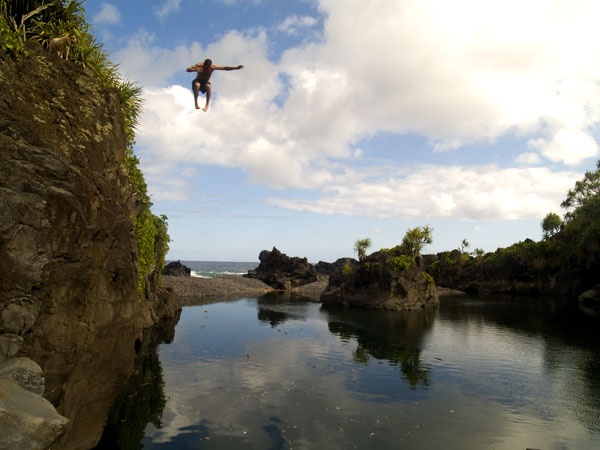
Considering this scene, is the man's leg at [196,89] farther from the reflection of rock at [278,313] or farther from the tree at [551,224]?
the tree at [551,224]

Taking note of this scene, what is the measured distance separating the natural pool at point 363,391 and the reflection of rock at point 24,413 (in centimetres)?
797

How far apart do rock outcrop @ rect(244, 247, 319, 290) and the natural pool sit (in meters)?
64.5

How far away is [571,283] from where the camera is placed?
88250 millimetres

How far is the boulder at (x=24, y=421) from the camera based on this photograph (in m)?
7.28

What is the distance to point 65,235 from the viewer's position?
Answer: 11406 millimetres

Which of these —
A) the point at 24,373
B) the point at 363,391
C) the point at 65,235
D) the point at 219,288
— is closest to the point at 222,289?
the point at 219,288

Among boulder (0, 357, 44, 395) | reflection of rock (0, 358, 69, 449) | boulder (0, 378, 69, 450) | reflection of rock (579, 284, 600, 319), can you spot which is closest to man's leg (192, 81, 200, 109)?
boulder (0, 357, 44, 395)

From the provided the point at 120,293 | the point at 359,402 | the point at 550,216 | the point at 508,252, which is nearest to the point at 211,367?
the point at 359,402

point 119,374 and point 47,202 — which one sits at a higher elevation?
point 47,202

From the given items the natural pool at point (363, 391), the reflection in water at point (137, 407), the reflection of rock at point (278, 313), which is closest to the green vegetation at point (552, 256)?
the natural pool at point (363, 391)

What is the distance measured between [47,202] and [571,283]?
338 ft

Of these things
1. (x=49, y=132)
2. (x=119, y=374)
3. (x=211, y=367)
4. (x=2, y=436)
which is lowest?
(x=211, y=367)

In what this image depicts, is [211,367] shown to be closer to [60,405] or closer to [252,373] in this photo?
[252,373]

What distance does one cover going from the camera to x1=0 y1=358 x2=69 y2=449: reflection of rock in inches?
288
